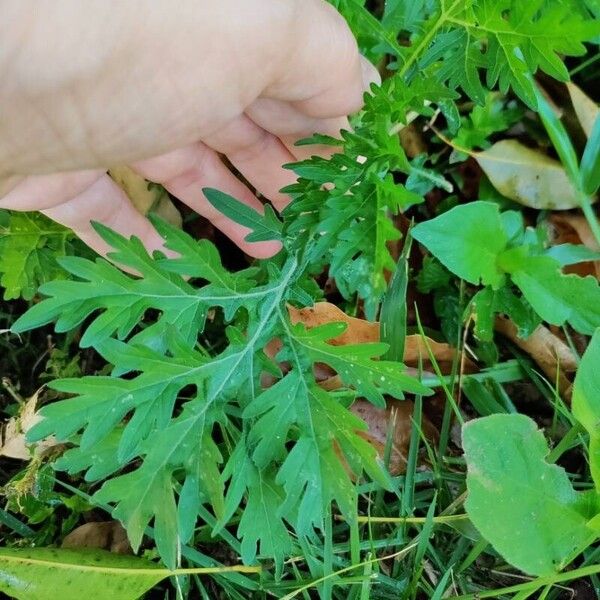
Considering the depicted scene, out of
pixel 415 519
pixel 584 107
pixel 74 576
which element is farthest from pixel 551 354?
pixel 74 576

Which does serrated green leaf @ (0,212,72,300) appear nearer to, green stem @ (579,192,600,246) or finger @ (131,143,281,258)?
finger @ (131,143,281,258)

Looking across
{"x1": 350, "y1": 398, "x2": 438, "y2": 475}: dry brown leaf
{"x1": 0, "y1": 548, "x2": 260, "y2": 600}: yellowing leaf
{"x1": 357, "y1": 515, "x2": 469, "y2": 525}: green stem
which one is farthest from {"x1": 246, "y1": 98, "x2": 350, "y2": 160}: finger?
{"x1": 0, "y1": 548, "x2": 260, "y2": 600}: yellowing leaf

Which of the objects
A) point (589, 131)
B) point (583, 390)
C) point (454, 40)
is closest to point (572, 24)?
point (454, 40)

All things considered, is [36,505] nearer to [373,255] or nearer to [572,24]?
[373,255]

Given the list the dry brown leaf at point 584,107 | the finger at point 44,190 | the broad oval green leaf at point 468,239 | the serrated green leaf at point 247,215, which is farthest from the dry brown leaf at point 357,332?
the dry brown leaf at point 584,107

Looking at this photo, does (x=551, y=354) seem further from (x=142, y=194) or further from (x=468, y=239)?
(x=142, y=194)

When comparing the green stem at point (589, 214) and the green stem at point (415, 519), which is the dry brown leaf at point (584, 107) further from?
the green stem at point (415, 519)
